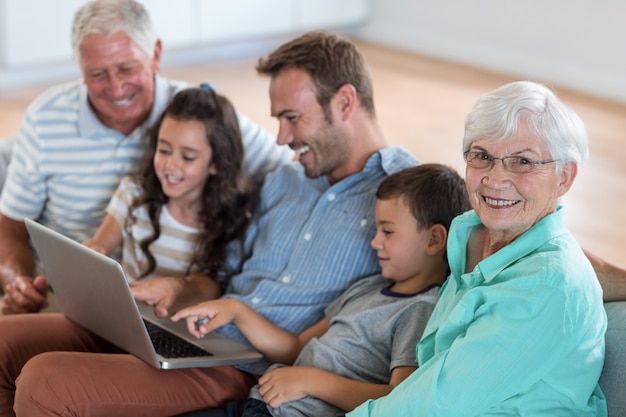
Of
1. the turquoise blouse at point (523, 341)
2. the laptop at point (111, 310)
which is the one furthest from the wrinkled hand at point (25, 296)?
the turquoise blouse at point (523, 341)

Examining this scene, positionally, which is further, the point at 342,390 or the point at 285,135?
the point at 285,135

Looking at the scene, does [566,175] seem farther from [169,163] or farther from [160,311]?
[169,163]

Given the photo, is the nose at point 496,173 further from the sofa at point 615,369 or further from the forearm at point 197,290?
the forearm at point 197,290

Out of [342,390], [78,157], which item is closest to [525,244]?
[342,390]

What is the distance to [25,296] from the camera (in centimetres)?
268

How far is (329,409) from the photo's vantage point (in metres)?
2.10

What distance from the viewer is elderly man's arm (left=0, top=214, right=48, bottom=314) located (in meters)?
2.68

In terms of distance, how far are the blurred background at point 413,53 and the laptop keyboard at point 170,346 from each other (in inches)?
99.1

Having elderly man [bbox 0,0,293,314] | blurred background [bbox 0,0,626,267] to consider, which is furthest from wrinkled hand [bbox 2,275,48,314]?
blurred background [bbox 0,0,626,267]

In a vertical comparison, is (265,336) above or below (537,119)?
below

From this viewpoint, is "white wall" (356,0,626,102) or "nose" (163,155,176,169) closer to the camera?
"nose" (163,155,176,169)

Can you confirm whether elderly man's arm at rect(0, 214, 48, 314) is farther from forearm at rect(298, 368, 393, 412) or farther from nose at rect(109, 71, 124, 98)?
forearm at rect(298, 368, 393, 412)

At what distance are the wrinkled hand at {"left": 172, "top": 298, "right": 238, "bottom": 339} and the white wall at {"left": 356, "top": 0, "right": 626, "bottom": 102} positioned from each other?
13.3 ft

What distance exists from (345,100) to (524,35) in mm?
3982
